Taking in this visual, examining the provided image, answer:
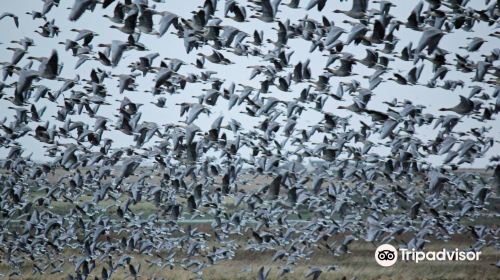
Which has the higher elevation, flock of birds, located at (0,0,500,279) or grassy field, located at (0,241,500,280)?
flock of birds, located at (0,0,500,279)

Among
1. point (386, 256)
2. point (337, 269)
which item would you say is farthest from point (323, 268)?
point (386, 256)

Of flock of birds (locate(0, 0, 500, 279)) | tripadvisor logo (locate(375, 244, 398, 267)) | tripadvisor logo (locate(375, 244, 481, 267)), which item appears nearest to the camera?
flock of birds (locate(0, 0, 500, 279))

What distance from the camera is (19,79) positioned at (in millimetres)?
19750

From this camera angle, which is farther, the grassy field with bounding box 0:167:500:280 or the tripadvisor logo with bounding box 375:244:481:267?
the tripadvisor logo with bounding box 375:244:481:267

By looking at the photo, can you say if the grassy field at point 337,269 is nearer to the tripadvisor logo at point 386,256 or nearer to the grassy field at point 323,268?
the grassy field at point 323,268

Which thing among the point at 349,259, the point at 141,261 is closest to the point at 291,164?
the point at 349,259

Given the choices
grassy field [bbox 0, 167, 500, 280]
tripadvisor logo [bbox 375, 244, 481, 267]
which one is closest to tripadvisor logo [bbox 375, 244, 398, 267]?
tripadvisor logo [bbox 375, 244, 481, 267]

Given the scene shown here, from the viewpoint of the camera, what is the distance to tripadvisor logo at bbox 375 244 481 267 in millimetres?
34375

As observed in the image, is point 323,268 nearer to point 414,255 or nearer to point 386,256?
point 386,256

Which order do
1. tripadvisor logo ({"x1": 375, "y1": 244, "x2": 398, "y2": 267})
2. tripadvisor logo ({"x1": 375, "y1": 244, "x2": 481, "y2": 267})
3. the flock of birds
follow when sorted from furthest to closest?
tripadvisor logo ({"x1": 375, "y1": 244, "x2": 481, "y2": 267}), tripadvisor logo ({"x1": 375, "y1": 244, "x2": 398, "y2": 267}), the flock of birds

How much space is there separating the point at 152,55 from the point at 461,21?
10.4 m

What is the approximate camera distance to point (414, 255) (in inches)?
1390

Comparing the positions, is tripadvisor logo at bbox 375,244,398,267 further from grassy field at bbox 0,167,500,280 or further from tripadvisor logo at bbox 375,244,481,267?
grassy field at bbox 0,167,500,280

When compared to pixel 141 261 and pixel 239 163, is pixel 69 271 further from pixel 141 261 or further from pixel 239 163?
pixel 239 163
